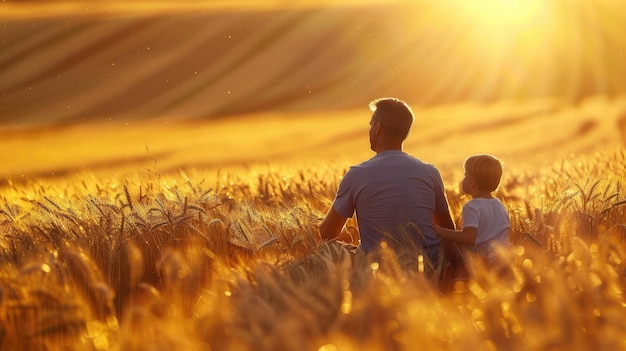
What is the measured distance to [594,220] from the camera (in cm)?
320

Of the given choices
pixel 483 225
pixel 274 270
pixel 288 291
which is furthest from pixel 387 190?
pixel 288 291

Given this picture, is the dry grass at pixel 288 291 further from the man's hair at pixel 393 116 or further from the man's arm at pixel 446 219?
the man's hair at pixel 393 116

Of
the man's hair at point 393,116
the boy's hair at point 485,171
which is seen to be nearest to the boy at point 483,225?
the boy's hair at point 485,171

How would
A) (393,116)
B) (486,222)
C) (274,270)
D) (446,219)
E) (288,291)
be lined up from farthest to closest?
(446,219) → (393,116) → (486,222) → (274,270) → (288,291)

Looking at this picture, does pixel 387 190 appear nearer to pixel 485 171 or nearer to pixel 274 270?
pixel 485 171

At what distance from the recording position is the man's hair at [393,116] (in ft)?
11.2

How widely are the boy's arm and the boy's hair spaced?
29cm

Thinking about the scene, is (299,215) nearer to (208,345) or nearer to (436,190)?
(436,190)

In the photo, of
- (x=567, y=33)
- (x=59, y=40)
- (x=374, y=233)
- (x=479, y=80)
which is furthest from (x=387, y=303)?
(x=567, y=33)

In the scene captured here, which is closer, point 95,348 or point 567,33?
point 95,348

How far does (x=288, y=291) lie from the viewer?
6.78ft

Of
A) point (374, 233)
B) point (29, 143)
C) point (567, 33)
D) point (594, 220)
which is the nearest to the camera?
point (594, 220)

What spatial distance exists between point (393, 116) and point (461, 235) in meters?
0.55

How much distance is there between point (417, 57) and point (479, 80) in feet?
18.9
